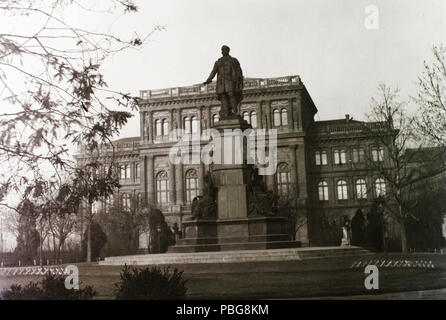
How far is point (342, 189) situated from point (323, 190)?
2342 mm

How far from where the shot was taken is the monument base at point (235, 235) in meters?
18.1

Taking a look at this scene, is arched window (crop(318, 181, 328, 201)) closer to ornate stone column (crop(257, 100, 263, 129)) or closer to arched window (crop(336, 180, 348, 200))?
arched window (crop(336, 180, 348, 200))

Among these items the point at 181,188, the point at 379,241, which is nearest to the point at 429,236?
the point at 379,241

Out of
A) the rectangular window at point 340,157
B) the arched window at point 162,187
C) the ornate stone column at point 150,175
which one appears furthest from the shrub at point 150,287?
the rectangular window at point 340,157

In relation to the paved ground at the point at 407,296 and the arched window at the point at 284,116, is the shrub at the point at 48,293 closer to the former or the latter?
the paved ground at the point at 407,296

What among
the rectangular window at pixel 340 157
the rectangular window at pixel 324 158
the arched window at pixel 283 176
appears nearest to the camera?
the arched window at pixel 283 176

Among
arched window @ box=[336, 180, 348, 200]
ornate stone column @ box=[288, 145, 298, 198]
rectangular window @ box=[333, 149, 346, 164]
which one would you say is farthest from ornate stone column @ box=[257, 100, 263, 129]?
arched window @ box=[336, 180, 348, 200]

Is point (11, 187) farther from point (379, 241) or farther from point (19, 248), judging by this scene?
point (379, 241)

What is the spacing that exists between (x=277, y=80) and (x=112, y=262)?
157ft

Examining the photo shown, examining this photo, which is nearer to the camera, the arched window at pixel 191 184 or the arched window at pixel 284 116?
the arched window at pixel 284 116

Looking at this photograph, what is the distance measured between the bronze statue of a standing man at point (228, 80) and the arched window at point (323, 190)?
46554 millimetres

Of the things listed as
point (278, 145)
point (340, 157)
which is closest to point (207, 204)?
point (278, 145)

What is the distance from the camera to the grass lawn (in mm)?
11977

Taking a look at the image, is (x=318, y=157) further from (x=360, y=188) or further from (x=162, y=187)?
(x=162, y=187)
